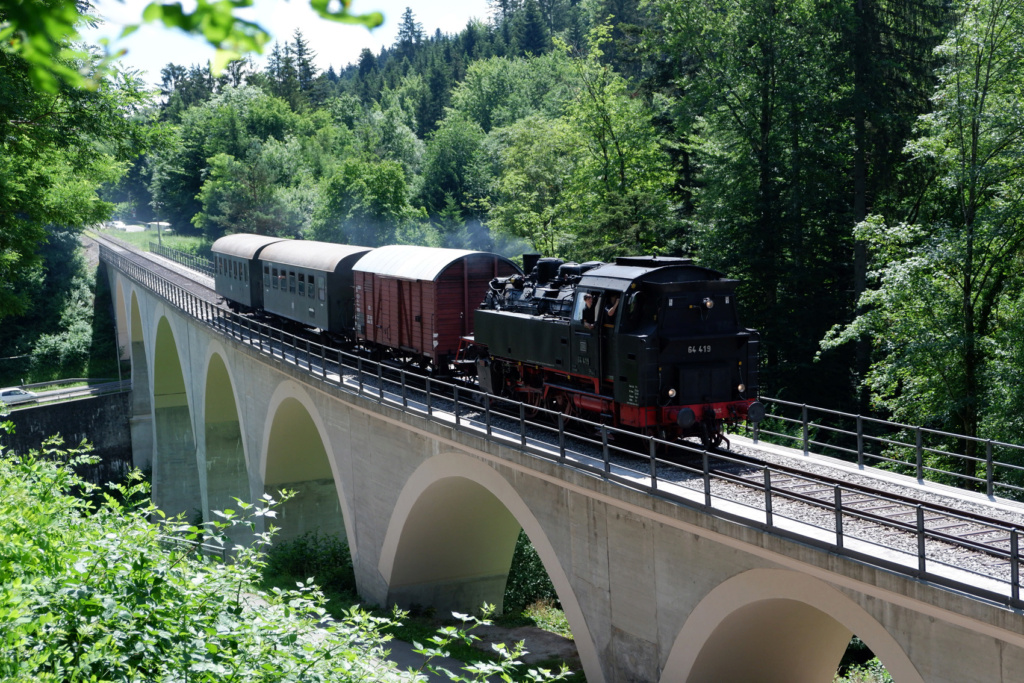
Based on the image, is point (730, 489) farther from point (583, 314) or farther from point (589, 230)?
point (589, 230)

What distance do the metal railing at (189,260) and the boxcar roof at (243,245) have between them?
21.2 metres

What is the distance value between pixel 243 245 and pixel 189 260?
35999mm

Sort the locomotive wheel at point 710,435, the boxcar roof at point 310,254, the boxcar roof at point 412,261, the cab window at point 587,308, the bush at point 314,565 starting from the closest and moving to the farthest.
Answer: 1. the locomotive wheel at point 710,435
2. the cab window at point 587,308
3. the boxcar roof at point 412,261
4. the bush at point 314,565
5. the boxcar roof at point 310,254

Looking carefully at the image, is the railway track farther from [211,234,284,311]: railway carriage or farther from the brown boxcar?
[211,234,284,311]: railway carriage

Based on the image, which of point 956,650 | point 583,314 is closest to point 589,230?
point 583,314

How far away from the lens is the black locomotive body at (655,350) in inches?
589

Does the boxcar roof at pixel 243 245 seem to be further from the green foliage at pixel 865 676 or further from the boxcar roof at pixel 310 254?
the green foliage at pixel 865 676

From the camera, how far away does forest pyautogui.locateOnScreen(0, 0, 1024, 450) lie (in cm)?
2011

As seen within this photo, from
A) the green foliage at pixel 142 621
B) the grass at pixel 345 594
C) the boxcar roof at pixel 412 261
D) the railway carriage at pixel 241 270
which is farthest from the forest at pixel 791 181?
the grass at pixel 345 594

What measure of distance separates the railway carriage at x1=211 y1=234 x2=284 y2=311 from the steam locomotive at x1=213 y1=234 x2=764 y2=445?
10236 mm

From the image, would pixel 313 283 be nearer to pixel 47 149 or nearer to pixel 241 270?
pixel 241 270

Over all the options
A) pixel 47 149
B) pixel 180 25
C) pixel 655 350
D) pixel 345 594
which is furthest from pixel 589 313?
pixel 180 25

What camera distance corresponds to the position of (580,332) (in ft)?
53.4

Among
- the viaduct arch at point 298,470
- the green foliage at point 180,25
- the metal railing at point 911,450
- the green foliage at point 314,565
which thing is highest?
the green foliage at point 180,25
